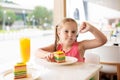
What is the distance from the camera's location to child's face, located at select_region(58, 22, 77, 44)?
1.54 meters

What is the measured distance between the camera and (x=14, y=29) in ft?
6.13

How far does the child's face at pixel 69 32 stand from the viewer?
1.54 metres

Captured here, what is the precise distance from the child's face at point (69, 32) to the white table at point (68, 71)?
0.34 m

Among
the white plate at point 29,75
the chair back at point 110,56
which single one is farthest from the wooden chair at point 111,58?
the white plate at point 29,75

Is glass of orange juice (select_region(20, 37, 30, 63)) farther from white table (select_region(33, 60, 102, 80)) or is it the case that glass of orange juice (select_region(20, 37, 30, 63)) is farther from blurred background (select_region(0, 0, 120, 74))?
blurred background (select_region(0, 0, 120, 74))

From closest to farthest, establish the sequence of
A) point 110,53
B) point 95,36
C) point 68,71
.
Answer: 1. point 68,71
2. point 95,36
3. point 110,53

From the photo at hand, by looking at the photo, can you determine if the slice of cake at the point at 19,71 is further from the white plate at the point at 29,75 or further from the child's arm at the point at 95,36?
the child's arm at the point at 95,36

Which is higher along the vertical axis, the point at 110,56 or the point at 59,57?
the point at 59,57

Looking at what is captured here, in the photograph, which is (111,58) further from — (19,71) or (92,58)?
(19,71)

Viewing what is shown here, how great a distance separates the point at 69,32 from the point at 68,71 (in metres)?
0.49

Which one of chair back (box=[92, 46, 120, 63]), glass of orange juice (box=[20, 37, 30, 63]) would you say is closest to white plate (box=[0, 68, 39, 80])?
glass of orange juice (box=[20, 37, 30, 63])

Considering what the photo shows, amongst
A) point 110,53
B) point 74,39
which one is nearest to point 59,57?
point 74,39

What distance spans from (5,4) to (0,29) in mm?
237

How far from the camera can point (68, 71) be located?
1.11 m
